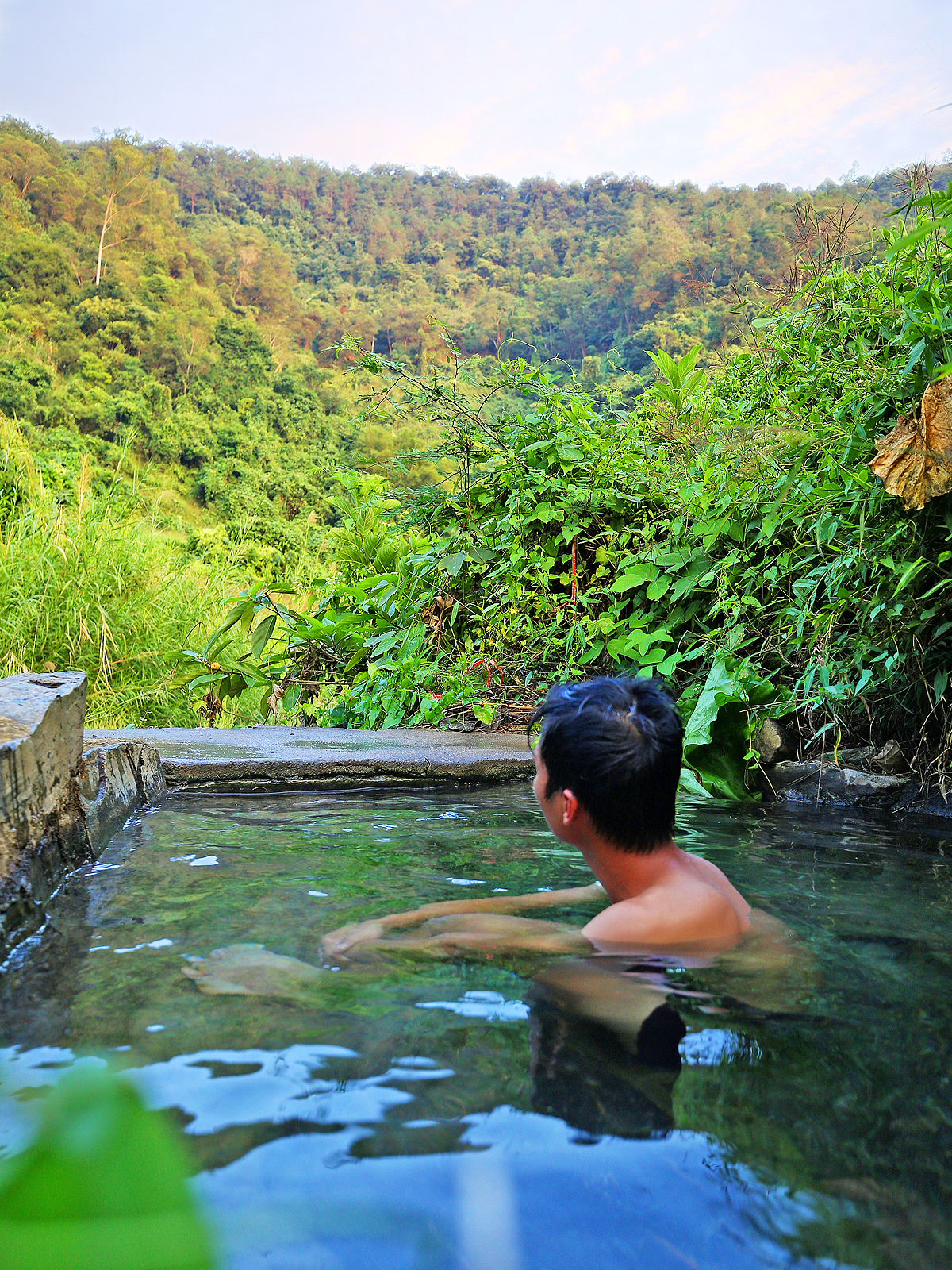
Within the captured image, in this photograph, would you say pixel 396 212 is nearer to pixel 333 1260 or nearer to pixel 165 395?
pixel 165 395

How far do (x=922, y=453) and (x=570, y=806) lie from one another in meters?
1.69

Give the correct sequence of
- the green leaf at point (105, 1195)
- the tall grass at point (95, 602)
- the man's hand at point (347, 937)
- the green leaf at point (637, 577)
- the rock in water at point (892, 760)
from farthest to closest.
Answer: the tall grass at point (95, 602) < the green leaf at point (637, 577) < the rock in water at point (892, 760) < the man's hand at point (347, 937) < the green leaf at point (105, 1195)

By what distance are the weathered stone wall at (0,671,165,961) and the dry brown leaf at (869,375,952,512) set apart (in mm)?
2550

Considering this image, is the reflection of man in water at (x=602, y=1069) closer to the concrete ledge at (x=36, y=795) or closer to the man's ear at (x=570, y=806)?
the man's ear at (x=570, y=806)

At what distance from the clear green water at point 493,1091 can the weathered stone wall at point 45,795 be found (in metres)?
0.10

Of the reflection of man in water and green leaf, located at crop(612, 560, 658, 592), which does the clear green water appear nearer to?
→ the reflection of man in water

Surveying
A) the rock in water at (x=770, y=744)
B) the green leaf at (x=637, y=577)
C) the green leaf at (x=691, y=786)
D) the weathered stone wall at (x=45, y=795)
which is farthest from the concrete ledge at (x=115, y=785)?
the rock in water at (x=770, y=744)

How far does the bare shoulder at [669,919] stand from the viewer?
1930 millimetres

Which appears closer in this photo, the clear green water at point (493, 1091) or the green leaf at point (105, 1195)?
the green leaf at point (105, 1195)

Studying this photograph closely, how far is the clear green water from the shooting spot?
1.03 meters

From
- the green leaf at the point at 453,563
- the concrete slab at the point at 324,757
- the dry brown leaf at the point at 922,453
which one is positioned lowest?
the concrete slab at the point at 324,757

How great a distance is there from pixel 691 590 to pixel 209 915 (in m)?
2.92

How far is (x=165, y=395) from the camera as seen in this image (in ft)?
108

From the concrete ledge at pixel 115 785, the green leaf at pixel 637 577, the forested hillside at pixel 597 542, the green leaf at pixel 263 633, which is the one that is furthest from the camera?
the green leaf at pixel 263 633
